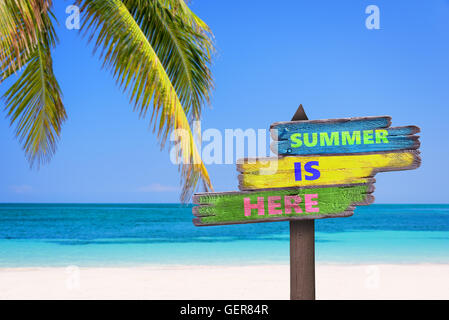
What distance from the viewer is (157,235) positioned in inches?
1163

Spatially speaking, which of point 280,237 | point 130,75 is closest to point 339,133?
point 130,75

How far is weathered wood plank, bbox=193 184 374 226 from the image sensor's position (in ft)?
12.0

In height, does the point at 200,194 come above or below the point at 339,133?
below

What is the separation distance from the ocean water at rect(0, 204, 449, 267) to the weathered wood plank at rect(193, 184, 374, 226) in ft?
37.5

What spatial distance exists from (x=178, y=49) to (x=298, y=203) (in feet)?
12.0

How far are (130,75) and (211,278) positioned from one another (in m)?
6.44

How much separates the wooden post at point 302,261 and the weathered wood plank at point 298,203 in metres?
0.14

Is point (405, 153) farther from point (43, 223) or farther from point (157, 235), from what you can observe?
point (43, 223)

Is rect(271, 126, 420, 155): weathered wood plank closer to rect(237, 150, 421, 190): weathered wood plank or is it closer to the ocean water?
rect(237, 150, 421, 190): weathered wood plank

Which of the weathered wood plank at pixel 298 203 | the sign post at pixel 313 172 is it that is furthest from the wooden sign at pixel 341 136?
the weathered wood plank at pixel 298 203

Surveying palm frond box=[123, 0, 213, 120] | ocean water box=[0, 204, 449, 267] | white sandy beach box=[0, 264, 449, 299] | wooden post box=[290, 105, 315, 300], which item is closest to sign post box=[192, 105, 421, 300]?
wooden post box=[290, 105, 315, 300]

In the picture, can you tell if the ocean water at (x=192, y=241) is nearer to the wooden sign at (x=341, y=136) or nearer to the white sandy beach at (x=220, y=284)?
the white sandy beach at (x=220, y=284)

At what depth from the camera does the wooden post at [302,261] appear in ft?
12.1

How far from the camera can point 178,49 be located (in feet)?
21.5
